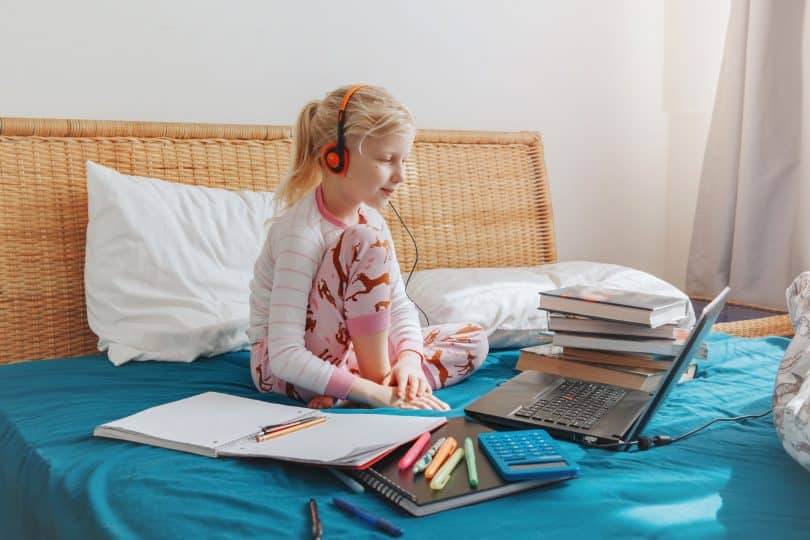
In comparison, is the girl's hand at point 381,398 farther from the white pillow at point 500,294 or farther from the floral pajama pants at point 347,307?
the white pillow at point 500,294

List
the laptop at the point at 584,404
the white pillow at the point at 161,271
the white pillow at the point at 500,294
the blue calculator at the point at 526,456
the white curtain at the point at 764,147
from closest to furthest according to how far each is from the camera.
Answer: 1. the blue calculator at the point at 526,456
2. the laptop at the point at 584,404
3. the white pillow at the point at 161,271
4. the white pillow at the point at 500,294
5. the white curtain at the point at 764,147

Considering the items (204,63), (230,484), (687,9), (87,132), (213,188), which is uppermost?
(687,9)

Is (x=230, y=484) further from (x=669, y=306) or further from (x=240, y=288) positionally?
(x=240, y=288)

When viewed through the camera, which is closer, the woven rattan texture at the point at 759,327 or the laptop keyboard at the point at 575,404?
the laptop keyboard at the point at 575,404

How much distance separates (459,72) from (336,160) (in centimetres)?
116

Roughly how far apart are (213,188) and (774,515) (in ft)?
4.53

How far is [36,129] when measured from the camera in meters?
1.72

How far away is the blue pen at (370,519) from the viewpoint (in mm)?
792

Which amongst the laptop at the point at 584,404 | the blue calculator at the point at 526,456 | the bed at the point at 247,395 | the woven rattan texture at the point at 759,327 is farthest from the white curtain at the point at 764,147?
the blue calculator at the point at 526,456

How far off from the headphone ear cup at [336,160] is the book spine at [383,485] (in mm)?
587

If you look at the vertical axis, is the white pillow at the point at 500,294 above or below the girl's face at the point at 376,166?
below

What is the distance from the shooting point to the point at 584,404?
3.86ft

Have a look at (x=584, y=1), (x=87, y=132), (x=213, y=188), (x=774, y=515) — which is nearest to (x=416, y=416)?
(x=774, y=515)

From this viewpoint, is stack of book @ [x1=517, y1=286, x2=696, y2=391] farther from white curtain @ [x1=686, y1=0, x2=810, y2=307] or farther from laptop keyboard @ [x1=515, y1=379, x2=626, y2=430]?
white curtain @ [x1=686, y1=0, x2=810, y2=307]
